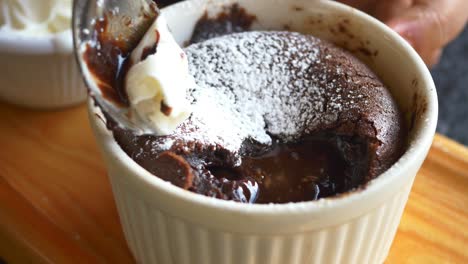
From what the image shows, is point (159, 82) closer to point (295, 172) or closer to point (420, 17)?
point (295, 172)

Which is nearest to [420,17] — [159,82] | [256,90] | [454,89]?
[256,90]

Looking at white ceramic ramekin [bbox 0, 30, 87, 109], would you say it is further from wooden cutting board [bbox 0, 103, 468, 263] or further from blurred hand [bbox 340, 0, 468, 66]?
blurred hand [bbox 340, 0, 468, 66]

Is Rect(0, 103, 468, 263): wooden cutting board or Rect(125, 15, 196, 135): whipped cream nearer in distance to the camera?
Rect(125, 15, 196, 135): whipped cream

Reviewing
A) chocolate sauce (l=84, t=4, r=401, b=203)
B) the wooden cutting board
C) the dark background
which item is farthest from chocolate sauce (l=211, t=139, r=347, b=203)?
the dark background

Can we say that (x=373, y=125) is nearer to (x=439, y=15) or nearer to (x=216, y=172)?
(x=216, y=172)

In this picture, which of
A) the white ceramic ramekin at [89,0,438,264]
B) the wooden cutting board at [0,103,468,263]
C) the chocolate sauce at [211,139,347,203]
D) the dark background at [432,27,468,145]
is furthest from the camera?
the dark background at [432,27,468,145]

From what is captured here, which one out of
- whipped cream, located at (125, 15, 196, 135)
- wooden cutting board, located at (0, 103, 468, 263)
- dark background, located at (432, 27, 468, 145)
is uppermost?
whipped cream, located at (125, 15, 196, 135)

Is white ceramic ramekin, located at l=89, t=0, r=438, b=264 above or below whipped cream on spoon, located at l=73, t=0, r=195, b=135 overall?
below
